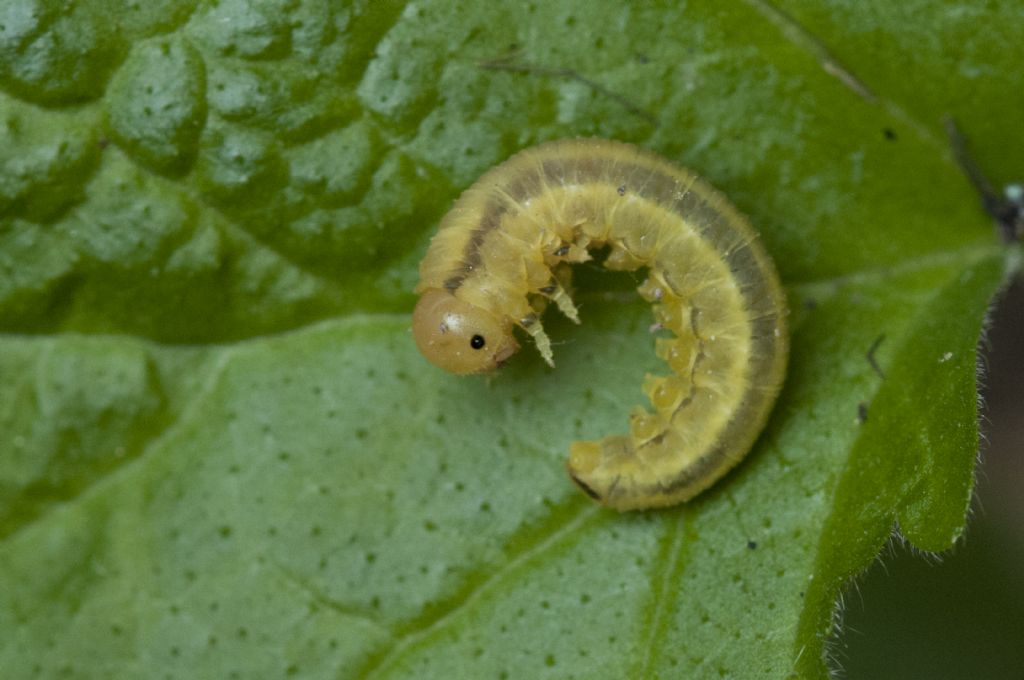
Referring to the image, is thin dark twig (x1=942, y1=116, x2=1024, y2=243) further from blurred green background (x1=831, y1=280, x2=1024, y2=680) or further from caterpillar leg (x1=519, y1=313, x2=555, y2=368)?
caterpillar leg (x1=519, y1=313, x2=555, y2=368)

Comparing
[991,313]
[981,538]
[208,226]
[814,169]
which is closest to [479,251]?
[208,226]

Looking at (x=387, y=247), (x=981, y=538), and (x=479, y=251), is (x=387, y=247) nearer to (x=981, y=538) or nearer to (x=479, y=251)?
(x=479, y=251)

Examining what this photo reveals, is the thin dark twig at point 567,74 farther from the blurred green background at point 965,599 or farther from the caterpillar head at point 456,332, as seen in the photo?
the blurred green background at point 965,599

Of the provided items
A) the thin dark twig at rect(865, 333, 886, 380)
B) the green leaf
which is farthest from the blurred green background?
the green leaf

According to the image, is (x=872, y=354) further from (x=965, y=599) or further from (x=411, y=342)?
(x=411, y=342)

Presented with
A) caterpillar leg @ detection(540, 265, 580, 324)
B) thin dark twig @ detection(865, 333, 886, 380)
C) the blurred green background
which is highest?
caterpillar leg @ detection(540, 265, 580, 324)

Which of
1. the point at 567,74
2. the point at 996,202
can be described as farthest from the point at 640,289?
the point at 996,202
